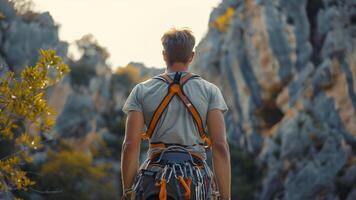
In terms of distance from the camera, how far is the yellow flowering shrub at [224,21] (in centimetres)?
6543

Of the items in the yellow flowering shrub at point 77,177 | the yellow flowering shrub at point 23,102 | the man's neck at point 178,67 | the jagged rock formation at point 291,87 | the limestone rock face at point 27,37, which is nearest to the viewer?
the man's neck at point 178,67

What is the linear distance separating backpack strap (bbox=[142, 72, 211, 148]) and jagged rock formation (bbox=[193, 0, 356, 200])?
1585 inches

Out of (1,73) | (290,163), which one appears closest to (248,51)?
(290,163)

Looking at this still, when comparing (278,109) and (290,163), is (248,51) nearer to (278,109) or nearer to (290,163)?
(278,109)

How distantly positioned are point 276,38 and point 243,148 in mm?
10742

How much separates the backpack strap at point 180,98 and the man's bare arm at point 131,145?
0.30ft

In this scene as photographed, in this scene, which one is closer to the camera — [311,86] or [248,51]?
[311,86]

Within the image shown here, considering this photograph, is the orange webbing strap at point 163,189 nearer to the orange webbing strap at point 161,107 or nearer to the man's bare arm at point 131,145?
the man's bare arm at point 131,145

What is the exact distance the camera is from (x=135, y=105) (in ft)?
14.7

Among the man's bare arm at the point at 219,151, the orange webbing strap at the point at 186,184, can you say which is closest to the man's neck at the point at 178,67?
the man's bare arm at the point at 219,151

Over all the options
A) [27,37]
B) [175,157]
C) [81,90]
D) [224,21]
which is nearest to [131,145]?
[175,157]

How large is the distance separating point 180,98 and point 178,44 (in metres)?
0.37

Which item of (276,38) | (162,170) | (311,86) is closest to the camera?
(162,170)

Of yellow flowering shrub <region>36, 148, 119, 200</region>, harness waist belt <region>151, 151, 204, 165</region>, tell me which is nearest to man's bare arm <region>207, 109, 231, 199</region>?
harness waist belt <region>151, 151, 204, 165</region>
